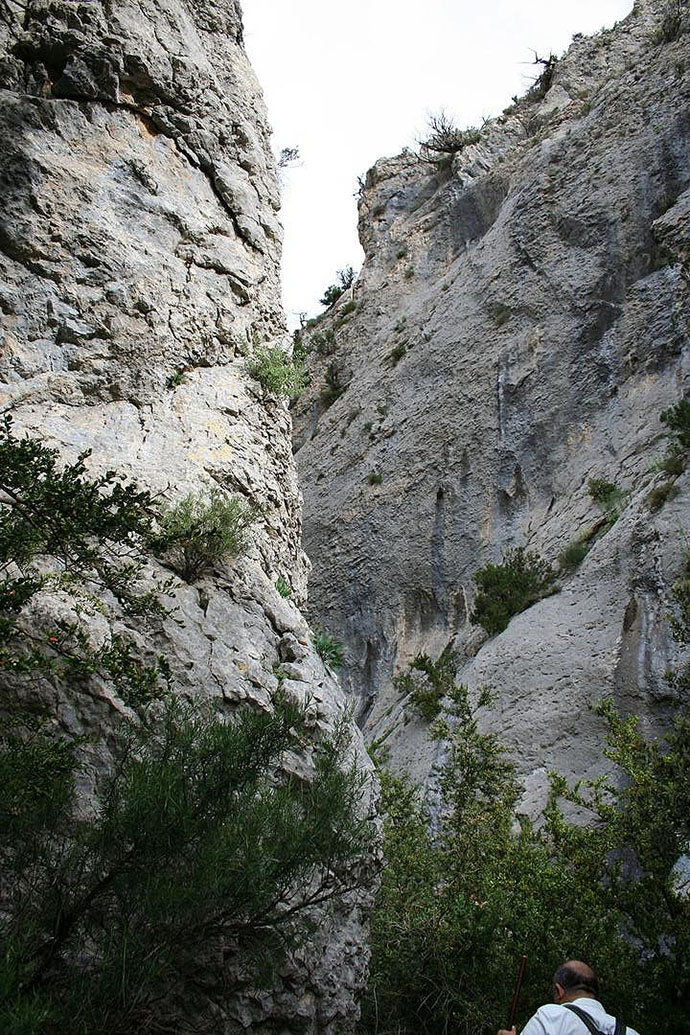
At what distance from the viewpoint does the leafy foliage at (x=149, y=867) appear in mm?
4539

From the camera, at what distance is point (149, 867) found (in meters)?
4.77

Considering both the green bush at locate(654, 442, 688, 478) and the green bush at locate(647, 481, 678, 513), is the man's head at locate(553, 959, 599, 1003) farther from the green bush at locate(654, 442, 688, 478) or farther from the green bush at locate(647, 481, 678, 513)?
the green bush at locate(654, 442, 688, 478)

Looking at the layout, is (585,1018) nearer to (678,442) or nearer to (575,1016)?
(575,1016)

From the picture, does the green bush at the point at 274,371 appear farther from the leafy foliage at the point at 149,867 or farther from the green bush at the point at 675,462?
the leafy foliage at the point at 149,867

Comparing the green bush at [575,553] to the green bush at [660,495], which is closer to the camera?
the green bush at [660,495]

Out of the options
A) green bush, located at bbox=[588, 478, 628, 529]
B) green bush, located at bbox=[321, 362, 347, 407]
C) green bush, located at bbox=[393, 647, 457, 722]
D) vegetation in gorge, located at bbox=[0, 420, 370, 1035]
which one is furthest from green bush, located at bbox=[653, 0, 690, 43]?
vegetation in gorge, located at bbox=[0, 420, 370, 1035]

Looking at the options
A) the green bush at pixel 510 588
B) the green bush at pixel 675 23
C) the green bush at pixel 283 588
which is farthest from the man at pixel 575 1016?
the green bush at pixel 675 23

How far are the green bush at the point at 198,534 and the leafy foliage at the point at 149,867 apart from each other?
2.72 metres

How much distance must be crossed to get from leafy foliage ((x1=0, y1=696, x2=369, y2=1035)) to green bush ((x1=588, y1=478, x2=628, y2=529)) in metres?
10.5

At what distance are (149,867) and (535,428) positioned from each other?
15.0 metres

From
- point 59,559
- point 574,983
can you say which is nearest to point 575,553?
point 59,559

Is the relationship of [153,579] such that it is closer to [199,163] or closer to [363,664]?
[199,163]

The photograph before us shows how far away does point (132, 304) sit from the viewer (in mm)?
10125

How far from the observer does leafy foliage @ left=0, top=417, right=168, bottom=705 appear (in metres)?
5.72
